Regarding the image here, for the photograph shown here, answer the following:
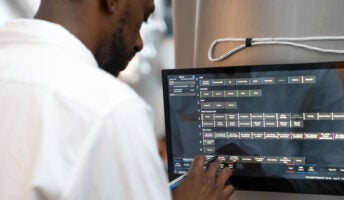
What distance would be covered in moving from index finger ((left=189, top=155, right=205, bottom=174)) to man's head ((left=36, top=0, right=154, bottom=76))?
0.86 ft

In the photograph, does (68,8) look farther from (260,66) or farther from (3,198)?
(260,66)

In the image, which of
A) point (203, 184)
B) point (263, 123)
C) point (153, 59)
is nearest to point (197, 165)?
point (203, 184)

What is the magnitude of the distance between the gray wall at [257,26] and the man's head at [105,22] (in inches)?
11.4

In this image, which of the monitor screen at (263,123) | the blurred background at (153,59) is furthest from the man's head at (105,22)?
the blurred background at (153,59)

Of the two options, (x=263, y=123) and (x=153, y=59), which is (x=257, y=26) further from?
(x=153, y=59)

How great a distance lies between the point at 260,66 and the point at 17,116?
52 centimetres

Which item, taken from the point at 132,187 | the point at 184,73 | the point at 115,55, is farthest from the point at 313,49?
the point at 132,187

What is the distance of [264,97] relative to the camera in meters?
0.92

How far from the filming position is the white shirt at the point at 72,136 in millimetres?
541

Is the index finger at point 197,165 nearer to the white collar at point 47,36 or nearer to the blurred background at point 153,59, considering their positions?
the white collar at point 47,36

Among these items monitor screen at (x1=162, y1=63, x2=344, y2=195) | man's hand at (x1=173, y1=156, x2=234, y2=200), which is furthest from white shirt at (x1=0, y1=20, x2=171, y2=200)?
monitor screen at (x1=162, y1=63, x2=344, y2=195)

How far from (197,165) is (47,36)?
1.43 feet

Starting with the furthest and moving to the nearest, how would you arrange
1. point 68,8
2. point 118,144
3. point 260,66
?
point 260,66, point 68,8, point 118,144

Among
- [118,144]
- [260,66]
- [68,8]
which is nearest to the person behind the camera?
[118,144]
